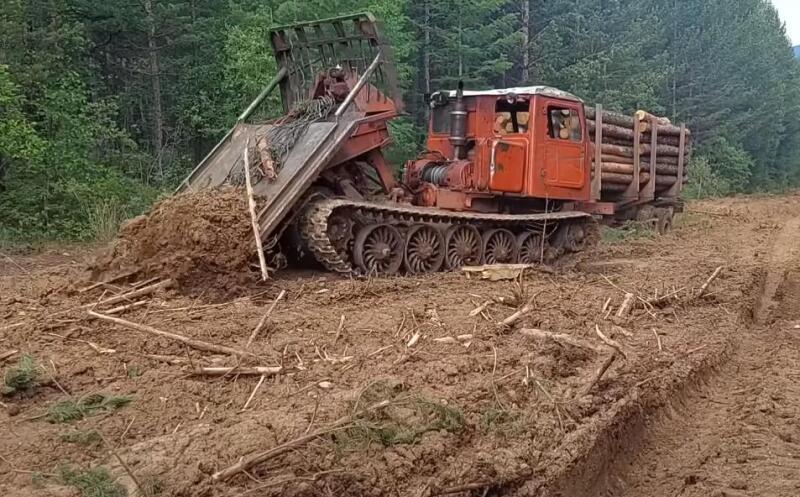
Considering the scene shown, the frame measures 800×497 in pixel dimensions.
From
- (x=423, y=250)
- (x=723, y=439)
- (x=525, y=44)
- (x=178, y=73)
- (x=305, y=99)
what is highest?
(x=525, y=44)

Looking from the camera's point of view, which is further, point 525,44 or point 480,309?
point 525,44

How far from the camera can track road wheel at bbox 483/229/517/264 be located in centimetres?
1166

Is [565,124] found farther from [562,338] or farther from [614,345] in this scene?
[614,345]

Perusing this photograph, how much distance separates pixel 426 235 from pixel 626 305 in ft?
11.1

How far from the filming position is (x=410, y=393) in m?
5.14

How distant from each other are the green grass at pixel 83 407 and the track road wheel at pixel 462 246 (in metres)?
6.48

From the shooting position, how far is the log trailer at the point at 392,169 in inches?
384

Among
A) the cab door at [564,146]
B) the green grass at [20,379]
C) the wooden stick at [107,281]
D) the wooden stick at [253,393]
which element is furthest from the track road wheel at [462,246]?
the green grass at [20,379]

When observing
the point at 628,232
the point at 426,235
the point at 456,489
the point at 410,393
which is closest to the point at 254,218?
the point at 426,235

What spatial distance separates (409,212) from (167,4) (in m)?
12.5

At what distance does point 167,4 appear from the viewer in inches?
783

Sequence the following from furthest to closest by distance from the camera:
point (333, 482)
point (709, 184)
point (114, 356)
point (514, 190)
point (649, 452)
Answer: point (709, 184) < point (514, 190) < point (114, 356) < point (649, 452) < point (333, 482)

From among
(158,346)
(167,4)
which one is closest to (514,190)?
(158,346)

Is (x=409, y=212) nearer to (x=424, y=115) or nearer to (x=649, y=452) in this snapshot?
(x=649, y=452)
